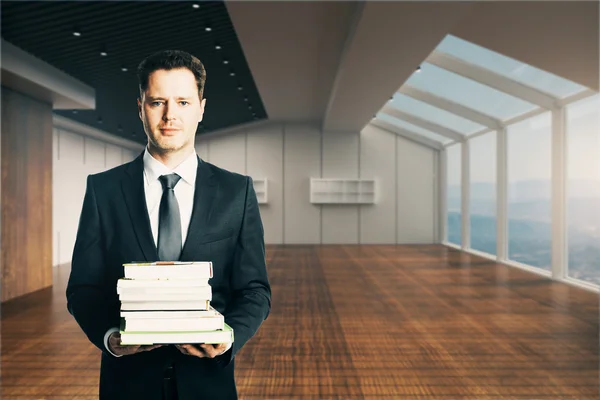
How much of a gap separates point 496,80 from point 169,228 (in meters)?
10.2

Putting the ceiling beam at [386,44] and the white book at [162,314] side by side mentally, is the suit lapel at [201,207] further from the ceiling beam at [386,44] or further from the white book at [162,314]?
the ceiling beam at [386,44]

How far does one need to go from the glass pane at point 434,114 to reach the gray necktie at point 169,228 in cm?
1362

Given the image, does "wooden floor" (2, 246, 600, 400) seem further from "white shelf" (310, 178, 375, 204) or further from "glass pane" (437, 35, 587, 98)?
"white shelf" (310, 178, 375, 204)

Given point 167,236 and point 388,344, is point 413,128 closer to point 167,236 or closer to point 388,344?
point 388,344

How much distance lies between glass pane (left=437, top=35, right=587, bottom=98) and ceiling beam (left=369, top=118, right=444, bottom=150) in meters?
7.86

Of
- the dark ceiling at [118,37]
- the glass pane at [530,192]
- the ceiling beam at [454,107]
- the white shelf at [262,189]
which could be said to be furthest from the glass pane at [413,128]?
the dark ceiling at [118,37]

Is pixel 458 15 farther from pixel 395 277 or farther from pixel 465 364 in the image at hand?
pixel 395 277

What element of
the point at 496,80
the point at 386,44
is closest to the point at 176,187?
the point at 386,44

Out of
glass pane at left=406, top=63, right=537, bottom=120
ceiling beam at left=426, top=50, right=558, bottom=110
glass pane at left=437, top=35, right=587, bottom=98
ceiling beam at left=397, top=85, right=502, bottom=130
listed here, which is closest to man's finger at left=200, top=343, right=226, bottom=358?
glass pane at left=437, top=35, right=587, bottom=98

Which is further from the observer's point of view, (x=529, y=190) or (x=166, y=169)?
(x=529, y=190)

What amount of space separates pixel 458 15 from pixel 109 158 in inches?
462

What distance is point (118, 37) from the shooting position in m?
7.71

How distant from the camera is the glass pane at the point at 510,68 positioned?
9688mm

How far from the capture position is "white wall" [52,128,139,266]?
12867 mm
